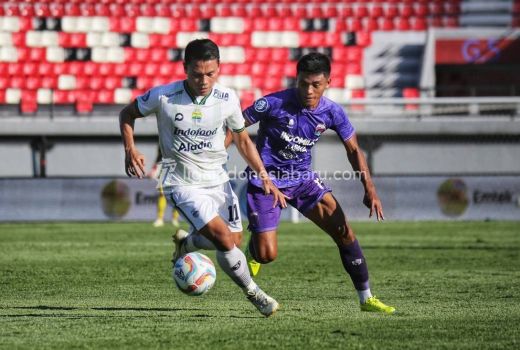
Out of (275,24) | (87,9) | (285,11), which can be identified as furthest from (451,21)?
(87,9)

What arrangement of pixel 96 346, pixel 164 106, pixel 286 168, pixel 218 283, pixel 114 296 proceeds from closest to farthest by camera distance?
1. pixel 96 346
2. pixel 164 106
3. pixel 286 168
4. pixel 114 296
5. pixel 218 283

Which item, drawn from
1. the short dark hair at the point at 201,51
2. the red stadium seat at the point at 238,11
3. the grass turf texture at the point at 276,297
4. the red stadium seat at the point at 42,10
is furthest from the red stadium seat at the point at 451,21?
the short dark hair at the point at 201,51

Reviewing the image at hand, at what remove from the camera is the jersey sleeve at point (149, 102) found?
733 cm

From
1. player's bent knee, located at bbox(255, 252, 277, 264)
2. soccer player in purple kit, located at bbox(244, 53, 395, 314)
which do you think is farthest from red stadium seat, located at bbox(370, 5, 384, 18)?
player's bent knee, located at bbox(255, 252, 277, 264)

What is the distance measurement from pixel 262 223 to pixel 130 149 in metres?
1.88

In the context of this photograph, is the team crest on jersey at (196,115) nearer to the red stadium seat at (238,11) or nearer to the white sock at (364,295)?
the white sock at (364,295)

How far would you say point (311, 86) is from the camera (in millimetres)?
7980

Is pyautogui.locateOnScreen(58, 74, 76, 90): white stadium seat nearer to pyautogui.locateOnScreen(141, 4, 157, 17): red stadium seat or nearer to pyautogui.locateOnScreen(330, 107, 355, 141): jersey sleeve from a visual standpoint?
pyautogui.locateOnScreen(141, 4, 157, 17): red stadium seat

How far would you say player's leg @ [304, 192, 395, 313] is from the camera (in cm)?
801

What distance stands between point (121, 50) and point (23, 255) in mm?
15182

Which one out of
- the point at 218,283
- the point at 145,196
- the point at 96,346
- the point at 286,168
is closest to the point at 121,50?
the point at 145,196

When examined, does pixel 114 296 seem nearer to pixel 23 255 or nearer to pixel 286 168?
pixel 286 168

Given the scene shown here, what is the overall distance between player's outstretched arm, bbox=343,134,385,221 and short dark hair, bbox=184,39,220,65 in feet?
5.29

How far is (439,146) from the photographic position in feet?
82.4
